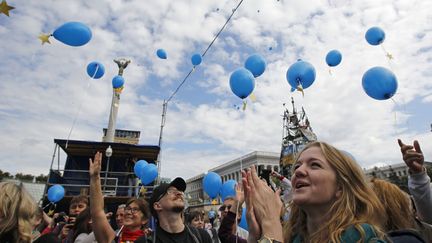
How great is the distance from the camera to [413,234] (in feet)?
4.20

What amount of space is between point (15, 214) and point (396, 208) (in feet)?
8.83

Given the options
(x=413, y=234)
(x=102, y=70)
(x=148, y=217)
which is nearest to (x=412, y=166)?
(x=413, y=234)

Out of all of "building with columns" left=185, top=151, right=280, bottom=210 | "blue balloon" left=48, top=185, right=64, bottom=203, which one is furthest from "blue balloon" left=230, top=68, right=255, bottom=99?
"building with columns" left=185, top=151, right=280, bottom=210

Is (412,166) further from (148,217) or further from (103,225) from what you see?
(148,217)

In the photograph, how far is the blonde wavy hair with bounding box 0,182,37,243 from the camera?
195cm

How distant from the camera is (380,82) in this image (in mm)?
4906

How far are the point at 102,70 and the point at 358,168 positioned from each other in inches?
287

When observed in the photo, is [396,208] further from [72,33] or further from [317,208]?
[72,33]

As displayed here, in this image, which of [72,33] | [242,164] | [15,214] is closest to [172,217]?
[15,214]

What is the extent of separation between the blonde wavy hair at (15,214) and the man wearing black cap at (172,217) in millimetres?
1025

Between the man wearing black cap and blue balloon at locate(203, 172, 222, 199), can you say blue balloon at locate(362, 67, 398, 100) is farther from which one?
blue balloon at locate(203, 172, 222, 199)

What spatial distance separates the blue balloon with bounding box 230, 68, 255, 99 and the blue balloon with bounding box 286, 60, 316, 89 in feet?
4.60

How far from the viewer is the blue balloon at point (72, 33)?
5.63 meters

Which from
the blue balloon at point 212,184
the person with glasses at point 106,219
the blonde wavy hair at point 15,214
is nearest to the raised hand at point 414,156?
the person with glasses at point 106,219
